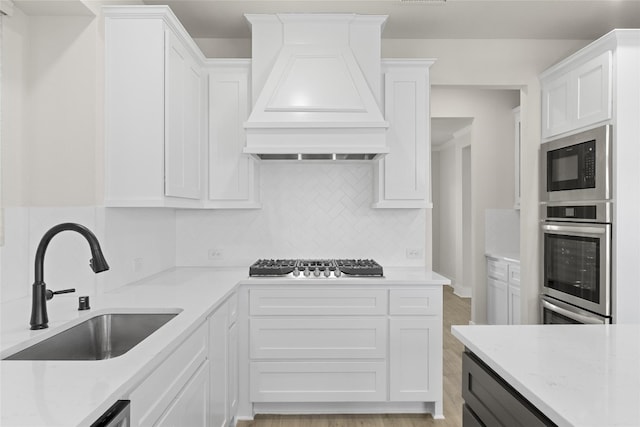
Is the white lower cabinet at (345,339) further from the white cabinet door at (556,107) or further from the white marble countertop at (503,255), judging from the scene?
the white marble countertop at (503,255)

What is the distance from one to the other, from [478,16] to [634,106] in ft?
4.03

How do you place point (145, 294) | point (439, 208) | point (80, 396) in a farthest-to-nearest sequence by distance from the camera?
1. point (439, 208)
2. point (145, 294)
3. point (80, 396)

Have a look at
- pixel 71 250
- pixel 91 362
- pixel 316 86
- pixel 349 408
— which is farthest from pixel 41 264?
pixel 349 408

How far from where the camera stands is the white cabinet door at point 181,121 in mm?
2514

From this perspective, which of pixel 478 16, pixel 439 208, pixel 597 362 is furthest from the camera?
pixel 439 208

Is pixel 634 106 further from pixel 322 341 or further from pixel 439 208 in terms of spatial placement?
pixel 439 208

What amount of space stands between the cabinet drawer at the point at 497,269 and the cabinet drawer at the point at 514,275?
12cm

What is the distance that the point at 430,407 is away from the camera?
9.71 ft

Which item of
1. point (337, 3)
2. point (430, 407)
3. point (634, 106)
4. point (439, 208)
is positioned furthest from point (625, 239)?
point (439, 208)

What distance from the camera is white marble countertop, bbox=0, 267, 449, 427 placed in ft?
3.25

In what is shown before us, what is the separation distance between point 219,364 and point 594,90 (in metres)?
2.94

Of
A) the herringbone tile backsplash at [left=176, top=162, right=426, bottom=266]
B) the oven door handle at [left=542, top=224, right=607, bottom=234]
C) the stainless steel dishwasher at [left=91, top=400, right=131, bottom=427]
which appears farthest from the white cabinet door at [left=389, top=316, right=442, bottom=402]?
the stainless steel dishwasher at [left=91, top=400, right=131, bottom=427]

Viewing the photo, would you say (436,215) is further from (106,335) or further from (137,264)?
(106,335)

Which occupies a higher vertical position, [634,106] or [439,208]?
[634,106]
